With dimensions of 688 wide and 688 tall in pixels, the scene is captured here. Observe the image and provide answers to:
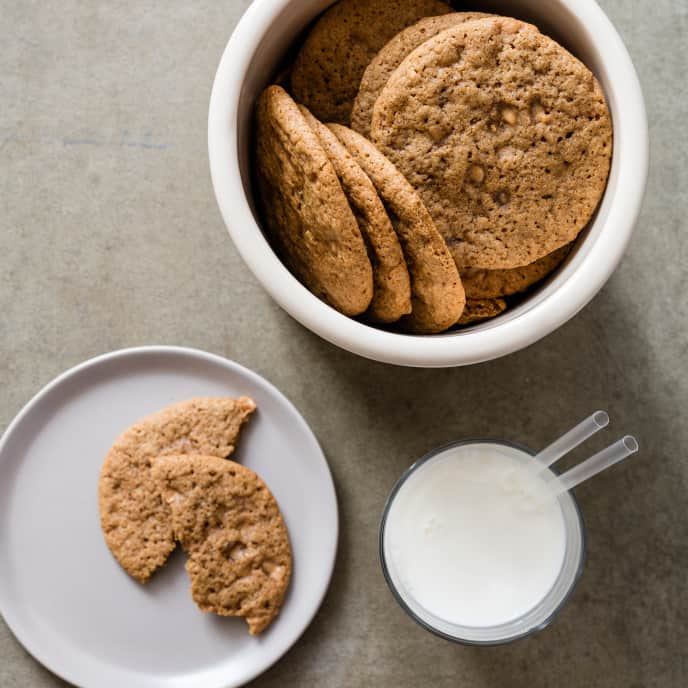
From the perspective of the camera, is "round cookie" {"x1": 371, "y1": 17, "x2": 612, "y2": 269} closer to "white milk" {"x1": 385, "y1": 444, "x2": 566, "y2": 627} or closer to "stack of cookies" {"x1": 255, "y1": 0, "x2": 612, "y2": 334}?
"stack of cookies" {"x1": 255, "y1": 0, "x2": 612, "y2": 334}

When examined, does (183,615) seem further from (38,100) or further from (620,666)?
(38,100)

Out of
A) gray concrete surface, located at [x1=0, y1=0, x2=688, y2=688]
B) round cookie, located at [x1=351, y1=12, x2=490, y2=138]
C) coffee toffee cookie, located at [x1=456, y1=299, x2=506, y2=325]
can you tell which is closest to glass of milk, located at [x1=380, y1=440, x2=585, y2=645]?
gray concrete surface, located at [x1=0, y1=0, x2=688, y2=688]

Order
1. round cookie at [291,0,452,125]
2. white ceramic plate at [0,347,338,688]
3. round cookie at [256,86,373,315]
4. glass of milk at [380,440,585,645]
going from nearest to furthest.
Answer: round cookie at [256,86,373,315] → round cookie at [291,0,452,125] → glass of milk at [380,440,585,645] → white ceramic plate at [0,347,338,688]

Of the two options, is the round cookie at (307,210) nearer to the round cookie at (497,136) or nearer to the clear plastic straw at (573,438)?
the round cookie at (497,136)

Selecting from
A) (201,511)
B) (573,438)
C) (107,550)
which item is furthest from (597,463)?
(107,550)

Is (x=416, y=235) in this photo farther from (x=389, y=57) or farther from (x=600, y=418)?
(x=600, y=418)

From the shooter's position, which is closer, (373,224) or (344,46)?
(373,224)

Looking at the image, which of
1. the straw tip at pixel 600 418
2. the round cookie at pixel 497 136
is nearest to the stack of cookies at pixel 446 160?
the round cookie at pixel 497 136
